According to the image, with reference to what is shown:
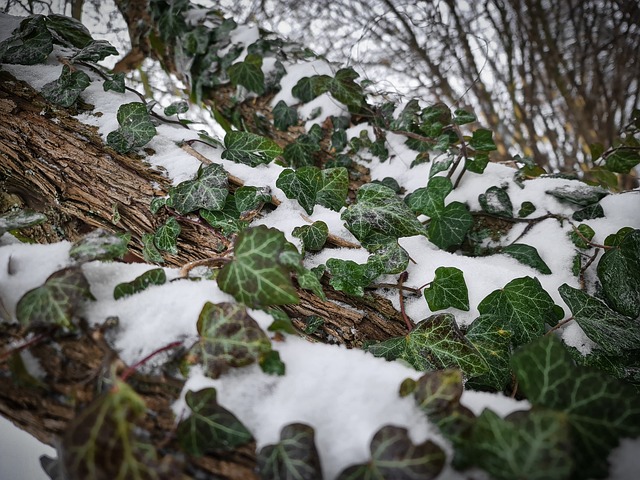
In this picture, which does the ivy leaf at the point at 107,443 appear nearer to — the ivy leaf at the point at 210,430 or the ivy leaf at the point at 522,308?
the ivy leaf at the point at 210,430

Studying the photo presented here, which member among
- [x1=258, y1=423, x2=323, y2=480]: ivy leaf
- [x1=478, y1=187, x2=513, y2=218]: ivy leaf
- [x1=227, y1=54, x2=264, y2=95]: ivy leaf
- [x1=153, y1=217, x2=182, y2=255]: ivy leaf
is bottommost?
[x1=258, y1=423, x2=323, y2=480]: ivy leaf

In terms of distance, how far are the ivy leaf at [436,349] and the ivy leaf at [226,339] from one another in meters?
0.33

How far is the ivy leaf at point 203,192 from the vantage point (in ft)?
2.77

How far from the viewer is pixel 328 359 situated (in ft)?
1.56

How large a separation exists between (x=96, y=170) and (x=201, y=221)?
1.15 feet

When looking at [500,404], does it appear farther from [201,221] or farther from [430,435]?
[201,221]

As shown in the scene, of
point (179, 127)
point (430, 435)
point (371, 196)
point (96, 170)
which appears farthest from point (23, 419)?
point (179, 127)

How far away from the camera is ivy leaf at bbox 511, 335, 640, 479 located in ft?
1.16

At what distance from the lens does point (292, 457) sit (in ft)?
1.18

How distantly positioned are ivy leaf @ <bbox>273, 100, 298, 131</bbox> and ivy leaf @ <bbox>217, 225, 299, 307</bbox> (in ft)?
3.86

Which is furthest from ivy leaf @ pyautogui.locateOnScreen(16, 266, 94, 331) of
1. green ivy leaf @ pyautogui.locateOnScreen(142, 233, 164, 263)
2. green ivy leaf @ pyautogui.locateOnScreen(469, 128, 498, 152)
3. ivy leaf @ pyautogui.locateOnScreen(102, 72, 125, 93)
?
green ivy leaf @ pyautogui.locateOnScreen(469, 128, 498, 152)

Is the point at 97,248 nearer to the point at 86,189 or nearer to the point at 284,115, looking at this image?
the point at 86,189

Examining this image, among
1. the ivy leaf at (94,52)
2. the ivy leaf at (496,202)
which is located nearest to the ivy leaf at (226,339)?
the ivy leaf at (496,202)

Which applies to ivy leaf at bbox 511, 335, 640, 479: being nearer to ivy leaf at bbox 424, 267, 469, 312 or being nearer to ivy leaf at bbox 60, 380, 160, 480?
ivy leaf at bbox 424, 267, 469, 312
